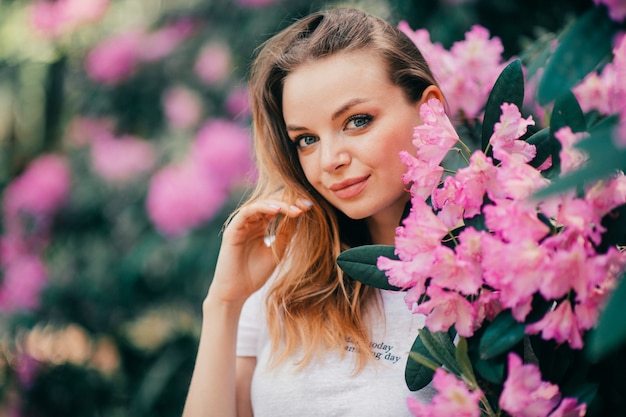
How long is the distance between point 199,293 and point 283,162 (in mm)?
1097

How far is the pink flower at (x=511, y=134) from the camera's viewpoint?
2.78ft

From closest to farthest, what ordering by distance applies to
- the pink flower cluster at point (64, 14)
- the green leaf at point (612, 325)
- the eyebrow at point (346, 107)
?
the green leaf at point (612, 325), the eyebrow at point (346, 107), the pink flower cluster at point (64, 14)

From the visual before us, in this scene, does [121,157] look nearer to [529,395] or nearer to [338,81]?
[338,81]

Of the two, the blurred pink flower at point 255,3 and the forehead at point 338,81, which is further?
the blurred pink flower at point 255,3

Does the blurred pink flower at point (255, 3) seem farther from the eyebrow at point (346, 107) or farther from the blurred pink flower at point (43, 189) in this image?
the eyebrow at point (346, 107)

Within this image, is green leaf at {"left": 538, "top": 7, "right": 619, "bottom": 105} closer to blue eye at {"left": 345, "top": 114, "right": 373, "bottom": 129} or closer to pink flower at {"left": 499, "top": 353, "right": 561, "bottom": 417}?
pink flower at {"left": 499, "top": 353, "right": 561, "bottom": 417}

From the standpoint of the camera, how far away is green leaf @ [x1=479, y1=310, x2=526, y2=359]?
2.52ft

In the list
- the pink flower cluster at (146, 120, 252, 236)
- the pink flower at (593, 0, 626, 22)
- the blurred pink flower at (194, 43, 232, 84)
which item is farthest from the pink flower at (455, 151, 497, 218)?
the blurred pink flower at (194, 43, 232, 84)

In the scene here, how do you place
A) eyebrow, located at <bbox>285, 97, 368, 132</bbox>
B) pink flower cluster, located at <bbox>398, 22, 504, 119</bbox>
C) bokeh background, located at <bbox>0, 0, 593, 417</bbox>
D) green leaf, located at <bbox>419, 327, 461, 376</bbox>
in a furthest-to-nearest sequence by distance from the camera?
bokeh background, located at <bbox>0, 0, 593, 417</bbox>
pink flower cluster, located at <bbox>398, 22, 504, 119</bbox>
eyebrow, located at <bbox>285, 97, 368, 132</bbox>
green leaf, located at <bbox>419, 327, 461, 376</bbox>

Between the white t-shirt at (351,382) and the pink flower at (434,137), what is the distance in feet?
1.51

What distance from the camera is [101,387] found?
8.23 feet

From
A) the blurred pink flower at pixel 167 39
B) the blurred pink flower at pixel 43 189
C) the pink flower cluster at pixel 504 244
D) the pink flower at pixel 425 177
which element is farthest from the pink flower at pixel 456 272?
the blurred pink flower at pixel 43 189

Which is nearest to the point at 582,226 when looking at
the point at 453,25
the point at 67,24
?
the point at 453,25

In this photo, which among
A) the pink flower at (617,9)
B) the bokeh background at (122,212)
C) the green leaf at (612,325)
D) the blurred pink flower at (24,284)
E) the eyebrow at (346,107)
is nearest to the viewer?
the green leaf at (612,325)
